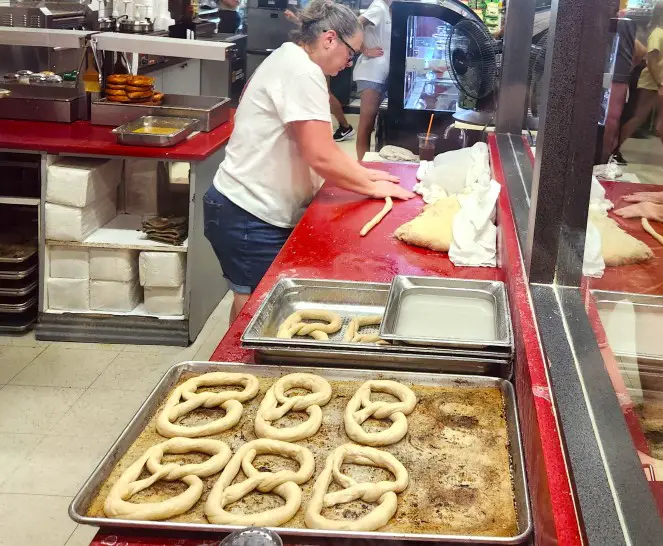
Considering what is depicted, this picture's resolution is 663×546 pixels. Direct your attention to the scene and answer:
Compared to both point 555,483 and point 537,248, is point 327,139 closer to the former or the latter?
point 537,248

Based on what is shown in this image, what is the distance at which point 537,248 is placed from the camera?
1.95m

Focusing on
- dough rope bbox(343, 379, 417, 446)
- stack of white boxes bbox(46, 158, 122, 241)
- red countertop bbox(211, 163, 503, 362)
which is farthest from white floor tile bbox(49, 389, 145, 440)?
dough rope bbox(343, 379, 417, 446)

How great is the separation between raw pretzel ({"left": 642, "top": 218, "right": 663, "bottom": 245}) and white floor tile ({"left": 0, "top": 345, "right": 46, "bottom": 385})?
3295mm

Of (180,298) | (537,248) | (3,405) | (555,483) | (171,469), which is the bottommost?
(3,405)

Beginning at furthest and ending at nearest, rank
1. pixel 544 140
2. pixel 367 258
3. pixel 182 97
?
1. pixel 182 97
2. pixel 367 258
3. pixel 544 140

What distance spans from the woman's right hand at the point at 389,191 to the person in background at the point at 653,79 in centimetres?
213

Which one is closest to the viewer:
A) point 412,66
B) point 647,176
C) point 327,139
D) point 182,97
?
point 647,176

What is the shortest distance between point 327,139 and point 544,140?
4.61ft

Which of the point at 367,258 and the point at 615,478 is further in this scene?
the point at 367,258

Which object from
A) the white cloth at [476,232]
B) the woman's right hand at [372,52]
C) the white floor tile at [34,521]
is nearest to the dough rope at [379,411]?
the white cloth at [476,232]

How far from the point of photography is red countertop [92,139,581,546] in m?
1.28

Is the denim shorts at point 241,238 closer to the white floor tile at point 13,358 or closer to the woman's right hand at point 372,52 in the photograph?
the white floor tile at point 13,358

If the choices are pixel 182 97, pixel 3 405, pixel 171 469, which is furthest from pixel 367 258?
pixel 182 97

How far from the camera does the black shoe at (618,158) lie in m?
1.55
